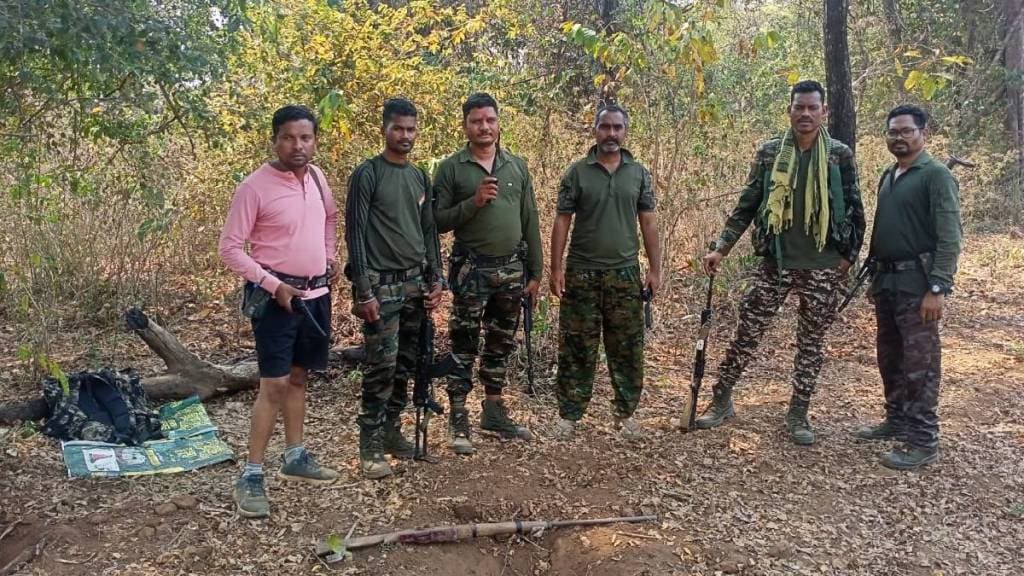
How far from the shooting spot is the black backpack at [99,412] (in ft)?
13.7

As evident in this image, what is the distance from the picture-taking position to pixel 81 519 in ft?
11.0

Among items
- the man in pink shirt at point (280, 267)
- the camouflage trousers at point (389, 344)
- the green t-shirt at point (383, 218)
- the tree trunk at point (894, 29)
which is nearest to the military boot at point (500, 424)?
the camouflage trousers at point (389, 344)

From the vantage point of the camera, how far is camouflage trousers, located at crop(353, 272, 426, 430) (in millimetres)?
3740

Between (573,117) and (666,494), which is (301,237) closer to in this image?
(666,494)

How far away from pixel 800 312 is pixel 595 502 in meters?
1.65

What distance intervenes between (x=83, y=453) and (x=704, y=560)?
122 inches

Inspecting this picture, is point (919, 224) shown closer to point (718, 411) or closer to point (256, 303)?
point (718, 411)

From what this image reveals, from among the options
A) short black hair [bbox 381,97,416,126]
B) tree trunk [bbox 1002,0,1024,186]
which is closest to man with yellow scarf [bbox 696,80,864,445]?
short black hair [bbox 381,97,416,126]

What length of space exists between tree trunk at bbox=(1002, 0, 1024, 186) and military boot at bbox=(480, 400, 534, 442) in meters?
11.3

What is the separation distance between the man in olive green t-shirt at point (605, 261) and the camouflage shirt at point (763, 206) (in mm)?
592

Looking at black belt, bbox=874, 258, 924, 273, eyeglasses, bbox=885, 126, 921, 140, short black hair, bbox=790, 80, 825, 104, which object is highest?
short black hair, bbox=790, 80, 825, 104

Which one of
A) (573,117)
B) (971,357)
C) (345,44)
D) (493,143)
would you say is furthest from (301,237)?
(971,357)

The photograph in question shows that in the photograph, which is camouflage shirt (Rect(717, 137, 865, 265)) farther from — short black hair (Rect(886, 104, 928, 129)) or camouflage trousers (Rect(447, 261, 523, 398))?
camouflage trousers (Rect(447, 261, 523, 398))

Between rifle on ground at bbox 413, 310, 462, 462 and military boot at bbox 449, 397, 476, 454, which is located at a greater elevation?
rifle on ground at bbox 413, 310, 462, 462
